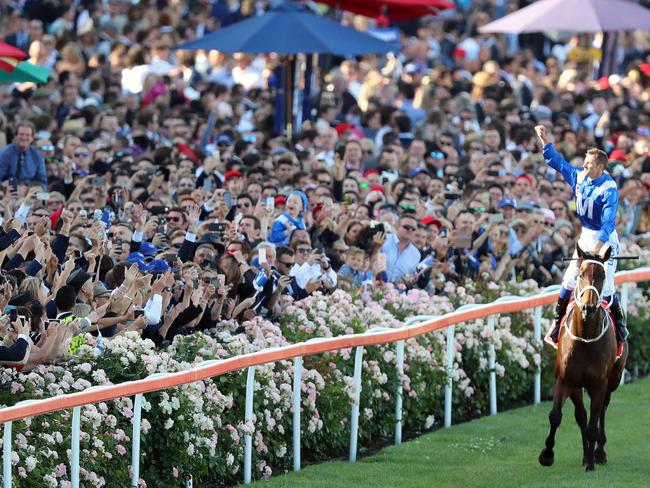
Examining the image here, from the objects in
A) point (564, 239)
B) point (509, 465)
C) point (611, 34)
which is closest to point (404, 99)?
point (611, 34)

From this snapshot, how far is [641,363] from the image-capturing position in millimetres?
15203

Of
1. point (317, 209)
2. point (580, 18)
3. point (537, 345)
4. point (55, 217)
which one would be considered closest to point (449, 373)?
point (537, 345)

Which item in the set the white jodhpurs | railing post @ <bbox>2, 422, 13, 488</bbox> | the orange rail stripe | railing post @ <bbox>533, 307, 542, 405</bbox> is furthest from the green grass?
railing post @ <bbox>2, 422, 13, 488</bbox>

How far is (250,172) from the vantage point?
16812mm

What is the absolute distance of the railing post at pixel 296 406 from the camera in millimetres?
10820

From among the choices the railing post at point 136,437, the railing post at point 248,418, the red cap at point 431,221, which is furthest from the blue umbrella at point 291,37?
the railing post at point 136,437

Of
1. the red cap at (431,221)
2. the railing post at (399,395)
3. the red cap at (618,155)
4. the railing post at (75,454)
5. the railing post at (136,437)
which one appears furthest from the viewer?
the red cap at (618,155)

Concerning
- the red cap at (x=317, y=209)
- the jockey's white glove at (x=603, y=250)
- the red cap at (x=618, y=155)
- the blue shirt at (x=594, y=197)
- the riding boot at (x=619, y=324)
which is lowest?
the red cap at (x=618, y=155)

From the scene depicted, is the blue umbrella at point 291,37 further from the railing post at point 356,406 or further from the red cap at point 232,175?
the railing post at point 356,406

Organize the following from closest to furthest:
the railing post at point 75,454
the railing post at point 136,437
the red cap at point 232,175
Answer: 1. the railing post at point 75,454
2. the railing post at point 136,437
3. the red cap at point 232,175

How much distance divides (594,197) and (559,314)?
33.8 inches

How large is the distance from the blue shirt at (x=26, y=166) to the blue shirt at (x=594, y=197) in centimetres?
643

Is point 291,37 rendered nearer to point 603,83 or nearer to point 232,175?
point 232,175

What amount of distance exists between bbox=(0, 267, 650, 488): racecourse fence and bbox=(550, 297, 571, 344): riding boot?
97cm
